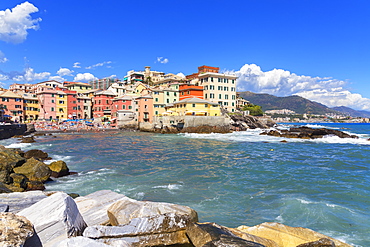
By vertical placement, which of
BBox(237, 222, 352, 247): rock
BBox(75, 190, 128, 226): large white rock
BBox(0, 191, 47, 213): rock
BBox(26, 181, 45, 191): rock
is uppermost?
BBox(0, 191, 47, 213): rock

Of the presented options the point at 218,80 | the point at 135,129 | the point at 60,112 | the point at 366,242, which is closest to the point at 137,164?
the point at 366,242

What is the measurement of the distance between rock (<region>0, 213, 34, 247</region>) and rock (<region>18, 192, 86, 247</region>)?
46 cm

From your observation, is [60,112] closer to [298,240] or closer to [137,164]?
[137,164]

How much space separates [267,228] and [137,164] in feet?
43.7

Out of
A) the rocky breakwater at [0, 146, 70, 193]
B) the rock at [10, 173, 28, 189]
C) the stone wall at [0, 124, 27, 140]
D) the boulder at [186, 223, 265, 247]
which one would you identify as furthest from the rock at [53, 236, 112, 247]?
the stone wall at [0, 124, 27, 140]

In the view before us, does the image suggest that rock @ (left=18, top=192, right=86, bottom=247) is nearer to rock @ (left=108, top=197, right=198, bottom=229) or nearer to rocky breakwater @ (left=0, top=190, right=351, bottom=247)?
rocky breakwater @ (left=0, top=190, right=351, bottom=247)

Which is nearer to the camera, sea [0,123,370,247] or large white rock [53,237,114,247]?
large white rock [53,237,114,247]

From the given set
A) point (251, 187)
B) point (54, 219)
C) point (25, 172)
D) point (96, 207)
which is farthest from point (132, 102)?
point (54, 219)

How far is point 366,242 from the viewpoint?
22.4ft

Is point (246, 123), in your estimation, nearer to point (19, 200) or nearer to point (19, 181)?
point (19, 181)

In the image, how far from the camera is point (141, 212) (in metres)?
6.04

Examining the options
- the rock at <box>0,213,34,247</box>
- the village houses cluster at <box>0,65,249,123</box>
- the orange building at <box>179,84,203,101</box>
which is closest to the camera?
the rock at <box>0,213,34,247</box>

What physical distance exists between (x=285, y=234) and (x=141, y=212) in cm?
381

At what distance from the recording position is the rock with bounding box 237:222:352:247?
5.78m
